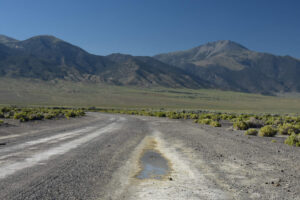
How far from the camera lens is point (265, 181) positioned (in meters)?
7.86

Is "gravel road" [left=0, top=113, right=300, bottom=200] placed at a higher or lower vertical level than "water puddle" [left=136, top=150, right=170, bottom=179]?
higher

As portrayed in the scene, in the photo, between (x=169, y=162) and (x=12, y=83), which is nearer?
(x=169, y=162)

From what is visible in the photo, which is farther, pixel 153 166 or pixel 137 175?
pixel 153 166

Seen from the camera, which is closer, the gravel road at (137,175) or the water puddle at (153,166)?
the gravel road at (137,175)

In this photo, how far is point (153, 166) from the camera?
9.94 meters

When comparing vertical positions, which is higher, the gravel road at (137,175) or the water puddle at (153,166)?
the gravel road at (137,175)

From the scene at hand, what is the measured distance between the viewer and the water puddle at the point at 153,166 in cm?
858

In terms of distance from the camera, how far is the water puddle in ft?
28.2

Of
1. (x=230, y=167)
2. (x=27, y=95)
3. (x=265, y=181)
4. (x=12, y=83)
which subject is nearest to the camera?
(x=265, y=181)

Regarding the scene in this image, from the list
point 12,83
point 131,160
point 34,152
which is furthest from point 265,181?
point 12,83

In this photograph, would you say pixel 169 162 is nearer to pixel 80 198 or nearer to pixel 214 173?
pixel 214 173

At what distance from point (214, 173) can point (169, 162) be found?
2330 mm

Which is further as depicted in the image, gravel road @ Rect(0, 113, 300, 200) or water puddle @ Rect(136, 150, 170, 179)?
water puddle @ Rect(136, 150, 170, 179)

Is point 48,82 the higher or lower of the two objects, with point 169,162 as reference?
higher
